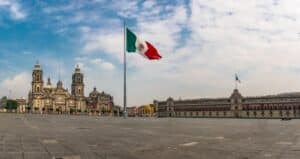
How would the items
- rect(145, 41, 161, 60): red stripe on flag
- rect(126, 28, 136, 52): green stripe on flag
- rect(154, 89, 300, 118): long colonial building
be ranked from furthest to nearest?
rect(154, 89, 300, 118): long colonial building
rect(126, 28, 136, 52): green stripe on flag
rect(145, 41, 161, 60): red stripe on flag

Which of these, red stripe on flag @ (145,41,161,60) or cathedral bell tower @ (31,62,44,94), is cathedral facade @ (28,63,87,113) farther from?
red stripe on flag @ (145,41,161,60)

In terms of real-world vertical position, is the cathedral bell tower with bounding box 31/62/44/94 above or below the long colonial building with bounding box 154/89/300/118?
above

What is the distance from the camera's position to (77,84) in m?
197

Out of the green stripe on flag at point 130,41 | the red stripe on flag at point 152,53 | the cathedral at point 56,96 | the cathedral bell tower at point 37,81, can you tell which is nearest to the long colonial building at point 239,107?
the cathedral at point 56,96

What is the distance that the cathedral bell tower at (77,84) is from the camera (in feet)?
643

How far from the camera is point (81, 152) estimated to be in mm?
8555

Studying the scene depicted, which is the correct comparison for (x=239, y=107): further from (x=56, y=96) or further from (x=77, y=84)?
(x=56, y=96)

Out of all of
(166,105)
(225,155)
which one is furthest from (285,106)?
(225,155)

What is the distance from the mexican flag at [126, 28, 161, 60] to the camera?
84.1ft

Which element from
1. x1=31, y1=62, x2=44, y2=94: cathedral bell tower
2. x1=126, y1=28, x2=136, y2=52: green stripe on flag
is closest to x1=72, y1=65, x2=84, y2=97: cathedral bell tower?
x1=31, y1=62, x2=44, y2=94: cathedral bell tower

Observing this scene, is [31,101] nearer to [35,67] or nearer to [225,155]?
[35,67]

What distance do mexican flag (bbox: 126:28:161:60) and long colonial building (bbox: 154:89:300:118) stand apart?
13027cm

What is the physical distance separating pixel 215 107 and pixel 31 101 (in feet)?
314

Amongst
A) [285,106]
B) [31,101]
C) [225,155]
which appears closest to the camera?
[225,155]
